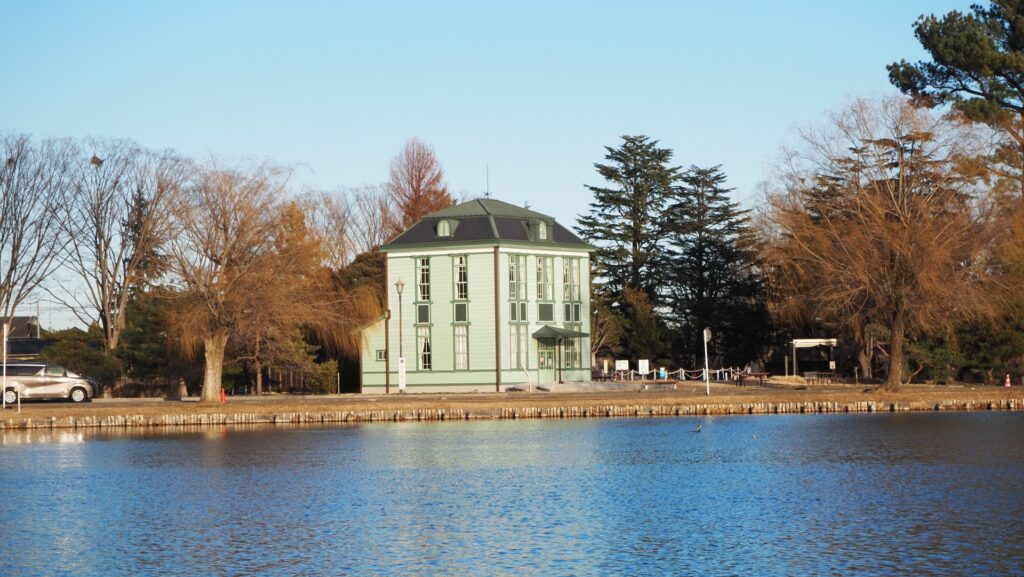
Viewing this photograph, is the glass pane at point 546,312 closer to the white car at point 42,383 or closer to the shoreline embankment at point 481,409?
the shoreline embankment at point 481,409

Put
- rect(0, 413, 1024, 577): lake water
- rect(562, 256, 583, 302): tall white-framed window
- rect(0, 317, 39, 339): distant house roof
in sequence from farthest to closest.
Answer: rect(0, 317, 39, 339): distant house roof → rect(562, 256, 583, 302): tall white-framed window → rect(0, 413, 1024, 577): lake water

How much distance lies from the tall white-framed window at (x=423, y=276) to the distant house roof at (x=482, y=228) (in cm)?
96

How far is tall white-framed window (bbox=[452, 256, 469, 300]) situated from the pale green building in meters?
0.05

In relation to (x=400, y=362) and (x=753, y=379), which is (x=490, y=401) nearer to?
(x=400, y=362)

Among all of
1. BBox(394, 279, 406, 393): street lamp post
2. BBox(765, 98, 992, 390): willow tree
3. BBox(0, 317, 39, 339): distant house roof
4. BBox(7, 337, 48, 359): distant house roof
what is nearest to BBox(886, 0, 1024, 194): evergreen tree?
BBox(765, 98, 992, 390): willow tree

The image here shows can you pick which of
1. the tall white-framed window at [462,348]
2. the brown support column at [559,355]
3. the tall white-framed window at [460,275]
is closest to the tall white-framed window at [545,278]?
the brown support column at [559,355]

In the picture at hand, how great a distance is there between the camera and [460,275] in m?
62.8

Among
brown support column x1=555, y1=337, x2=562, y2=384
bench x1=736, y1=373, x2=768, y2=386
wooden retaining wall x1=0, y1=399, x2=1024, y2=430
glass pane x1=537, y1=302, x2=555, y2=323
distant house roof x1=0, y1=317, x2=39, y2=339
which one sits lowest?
wooden retaining wall x1=0, y1=399, x2=1024, y2=430

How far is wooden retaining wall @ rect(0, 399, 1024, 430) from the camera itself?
44.9m

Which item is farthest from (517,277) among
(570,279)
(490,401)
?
(490,401)

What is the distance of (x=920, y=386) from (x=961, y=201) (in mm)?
11002

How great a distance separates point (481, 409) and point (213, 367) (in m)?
10.9

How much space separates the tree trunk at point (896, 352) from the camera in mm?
49562

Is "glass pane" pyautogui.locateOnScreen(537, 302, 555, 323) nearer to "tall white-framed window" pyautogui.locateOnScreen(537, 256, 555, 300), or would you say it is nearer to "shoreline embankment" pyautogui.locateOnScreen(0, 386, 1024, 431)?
"tall white-framed window" pyautogui.locateOnScreen(537, 256, 555, 300)
